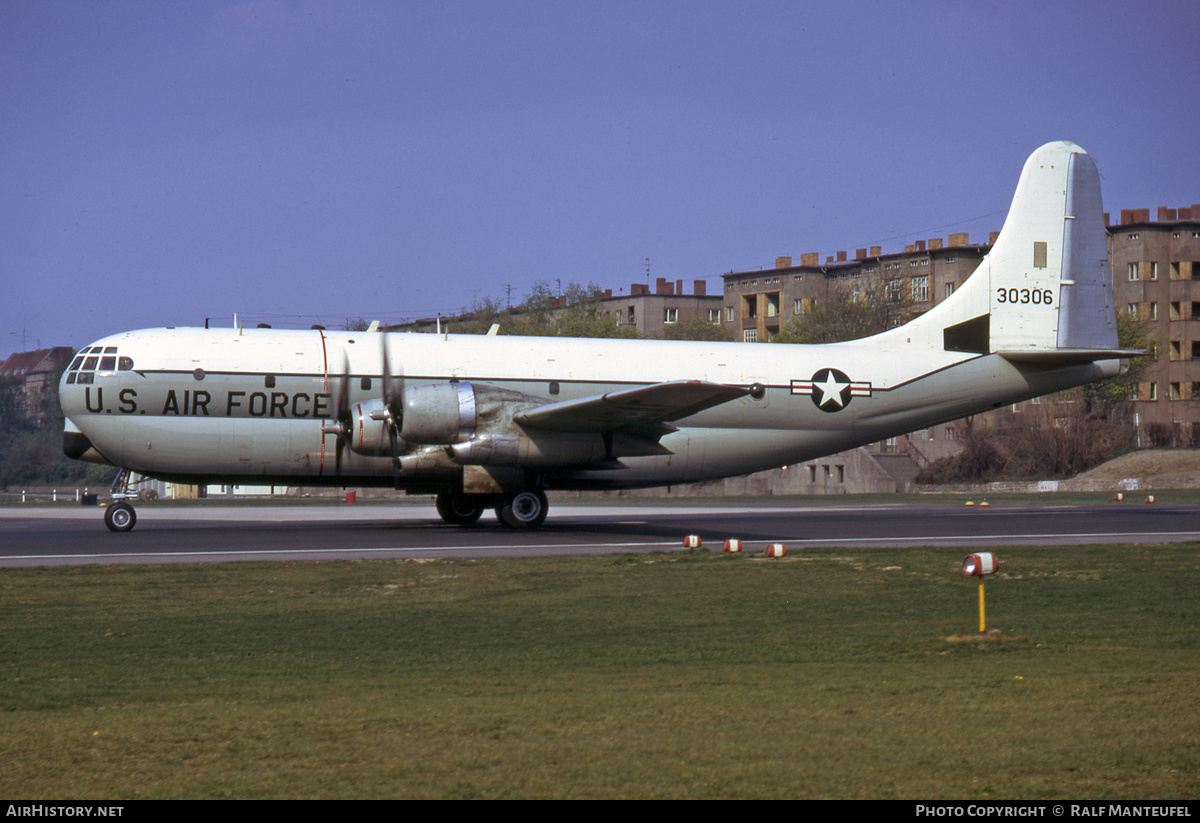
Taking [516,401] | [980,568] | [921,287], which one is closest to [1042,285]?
[516,401]

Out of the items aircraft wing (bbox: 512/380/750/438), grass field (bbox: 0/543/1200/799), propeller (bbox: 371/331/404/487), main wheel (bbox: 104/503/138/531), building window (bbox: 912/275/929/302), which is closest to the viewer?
grass field (bbox: 0/543/1200/799)

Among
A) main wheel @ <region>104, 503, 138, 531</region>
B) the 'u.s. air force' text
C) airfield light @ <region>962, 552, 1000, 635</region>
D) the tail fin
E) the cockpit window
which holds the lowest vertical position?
main wheel @ <region>104, 503, 138, 531</region>

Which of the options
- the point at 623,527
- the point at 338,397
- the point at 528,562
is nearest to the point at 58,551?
the point at 338,397

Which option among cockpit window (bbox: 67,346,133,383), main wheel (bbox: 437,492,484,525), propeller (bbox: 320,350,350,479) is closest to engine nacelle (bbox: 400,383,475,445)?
propeller (bbox: 320,350,350,479)

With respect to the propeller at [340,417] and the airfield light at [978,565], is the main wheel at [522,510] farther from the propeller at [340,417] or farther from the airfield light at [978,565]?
the airfield light at [978,565]

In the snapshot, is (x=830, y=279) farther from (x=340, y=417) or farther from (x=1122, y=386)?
(x=340, y=417)

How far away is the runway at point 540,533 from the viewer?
21.3 meters

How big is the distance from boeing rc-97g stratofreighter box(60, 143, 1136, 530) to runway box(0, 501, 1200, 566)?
1.51 m

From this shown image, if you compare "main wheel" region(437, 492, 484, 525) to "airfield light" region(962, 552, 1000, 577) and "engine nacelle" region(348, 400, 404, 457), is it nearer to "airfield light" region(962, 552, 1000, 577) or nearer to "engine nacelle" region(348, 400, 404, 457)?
"engine nacelle" region(348, 400, 404, 457)

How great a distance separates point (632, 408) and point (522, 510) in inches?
165

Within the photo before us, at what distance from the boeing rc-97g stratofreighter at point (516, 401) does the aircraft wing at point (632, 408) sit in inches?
2.7

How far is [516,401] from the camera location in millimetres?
26266

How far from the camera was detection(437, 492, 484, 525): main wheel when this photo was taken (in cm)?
2966
